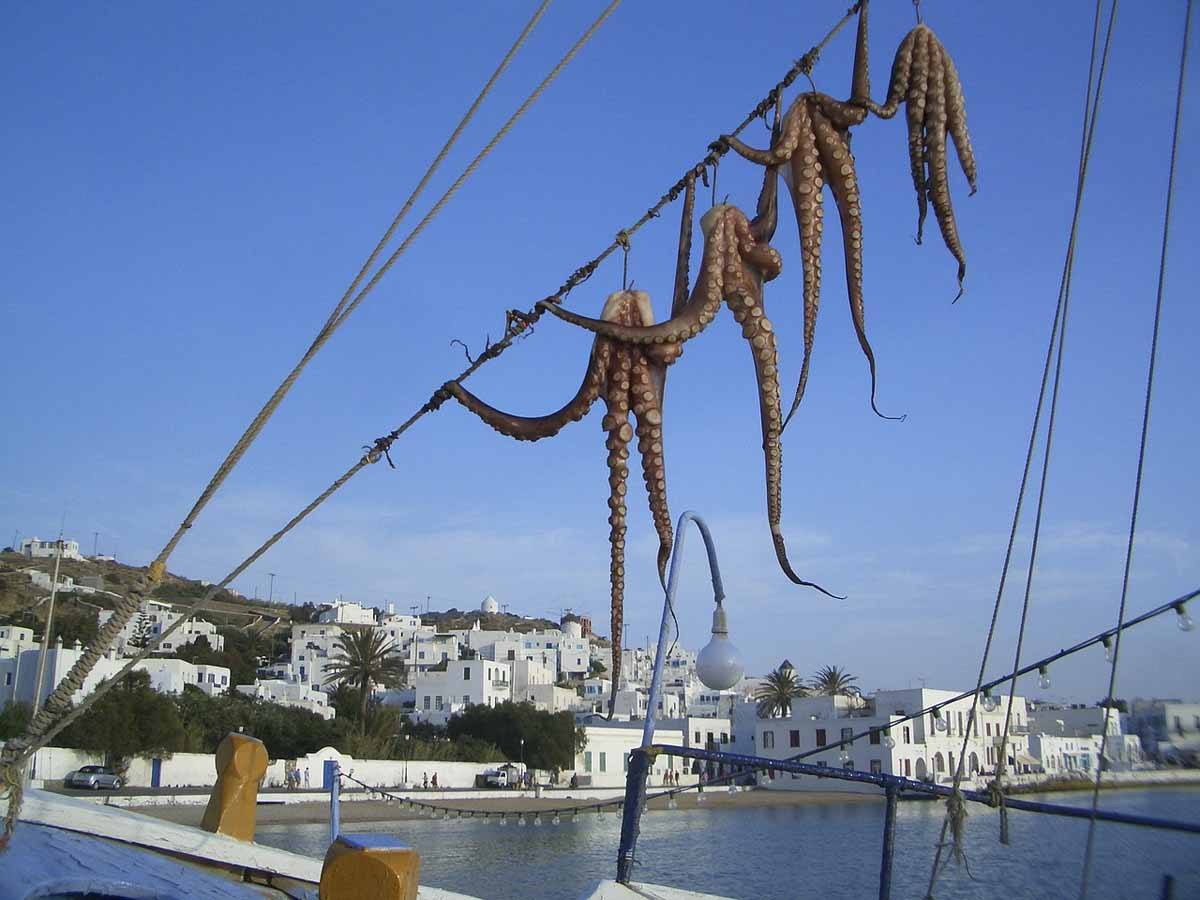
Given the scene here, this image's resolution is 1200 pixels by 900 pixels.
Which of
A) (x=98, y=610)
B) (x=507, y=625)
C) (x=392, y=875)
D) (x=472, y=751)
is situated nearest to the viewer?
(x=392, y=875)

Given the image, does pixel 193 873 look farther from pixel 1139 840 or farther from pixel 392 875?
pixel 1139 840

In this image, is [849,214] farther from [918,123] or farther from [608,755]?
[608,755]

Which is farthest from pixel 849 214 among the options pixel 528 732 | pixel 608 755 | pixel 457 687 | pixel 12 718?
pixel 457 687

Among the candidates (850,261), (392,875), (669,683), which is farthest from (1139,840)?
(669,683)

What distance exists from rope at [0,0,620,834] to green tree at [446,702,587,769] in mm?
63275

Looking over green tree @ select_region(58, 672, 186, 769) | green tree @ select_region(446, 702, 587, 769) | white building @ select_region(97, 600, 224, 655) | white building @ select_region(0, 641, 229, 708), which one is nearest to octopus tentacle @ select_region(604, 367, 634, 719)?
white building @ select_region(0, 641, 229, 708)

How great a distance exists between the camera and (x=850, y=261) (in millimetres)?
6637

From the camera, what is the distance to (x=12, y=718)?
45.2 m

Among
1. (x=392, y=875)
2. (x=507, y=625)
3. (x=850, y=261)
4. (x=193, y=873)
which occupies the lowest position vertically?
(x=507, y=625)

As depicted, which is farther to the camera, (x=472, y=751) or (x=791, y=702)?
(x=791, y=702)

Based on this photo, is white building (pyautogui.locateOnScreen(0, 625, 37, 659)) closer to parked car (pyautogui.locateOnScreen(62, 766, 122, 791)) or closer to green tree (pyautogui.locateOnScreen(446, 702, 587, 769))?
parked car (pyautogui.locateOnScreen(62, 766, 122, 791))

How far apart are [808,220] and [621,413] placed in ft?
5.40

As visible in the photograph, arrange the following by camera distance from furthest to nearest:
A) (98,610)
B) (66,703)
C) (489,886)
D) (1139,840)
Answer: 1. (98,610)
2. (489,886)
3. (66,703)
4. (1139,840)

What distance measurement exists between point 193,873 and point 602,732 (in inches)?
2614
